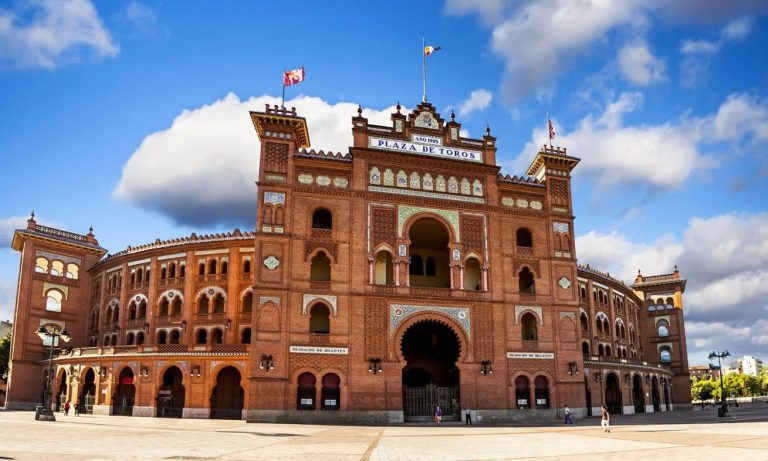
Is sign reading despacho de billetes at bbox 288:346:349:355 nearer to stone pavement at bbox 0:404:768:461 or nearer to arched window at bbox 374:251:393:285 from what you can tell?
arched window at bbox 374:251:393:285

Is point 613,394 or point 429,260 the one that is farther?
point 613,394

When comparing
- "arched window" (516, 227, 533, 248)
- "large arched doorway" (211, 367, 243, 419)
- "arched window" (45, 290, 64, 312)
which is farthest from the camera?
"arched window" (45, 290, 64, 312)

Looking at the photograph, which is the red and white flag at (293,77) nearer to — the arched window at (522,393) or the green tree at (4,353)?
the arched window at (522,393)

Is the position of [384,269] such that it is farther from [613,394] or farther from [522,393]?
[613,394]

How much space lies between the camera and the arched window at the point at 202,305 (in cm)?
5544

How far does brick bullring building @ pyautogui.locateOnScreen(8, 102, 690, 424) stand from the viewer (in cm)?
4100

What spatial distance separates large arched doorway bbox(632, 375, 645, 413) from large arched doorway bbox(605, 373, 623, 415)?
4.35 m

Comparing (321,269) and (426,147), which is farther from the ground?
(426,147)

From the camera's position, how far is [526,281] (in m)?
50.6

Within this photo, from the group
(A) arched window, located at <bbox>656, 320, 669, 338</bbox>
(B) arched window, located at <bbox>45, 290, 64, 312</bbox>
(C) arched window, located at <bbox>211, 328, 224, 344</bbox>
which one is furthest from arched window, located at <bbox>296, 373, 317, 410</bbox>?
(A) arched window, located at <bbox>656, 320, 669, 338</bbox>

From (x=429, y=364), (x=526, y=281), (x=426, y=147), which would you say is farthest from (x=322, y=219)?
(x=526, y=281)

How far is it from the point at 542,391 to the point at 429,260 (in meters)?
13.5

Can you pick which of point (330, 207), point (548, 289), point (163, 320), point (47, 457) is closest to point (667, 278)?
point (548, 289)

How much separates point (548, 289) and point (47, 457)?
36.6 m
